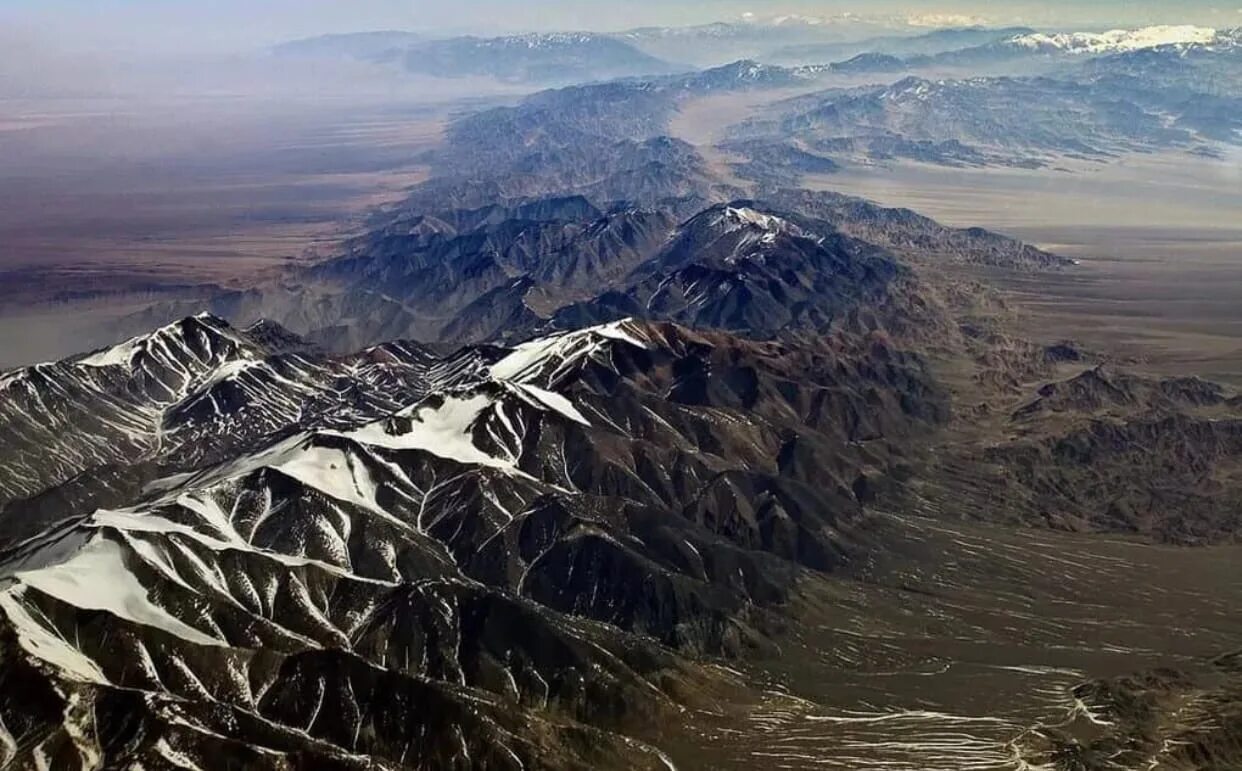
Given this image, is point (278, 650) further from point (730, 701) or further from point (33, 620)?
point (730, 701)

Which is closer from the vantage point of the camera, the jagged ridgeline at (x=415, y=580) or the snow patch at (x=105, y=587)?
the jagged ridgeline at (x=415, y=580)

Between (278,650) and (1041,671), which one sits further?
(1041,671)

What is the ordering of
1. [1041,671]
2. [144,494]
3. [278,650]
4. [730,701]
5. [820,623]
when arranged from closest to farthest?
[278,650] → [730,701] → [1041,671] → [820,623] → [144,494]

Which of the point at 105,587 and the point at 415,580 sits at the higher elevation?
the point at 105,587

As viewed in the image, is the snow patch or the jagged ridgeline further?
the snow patch

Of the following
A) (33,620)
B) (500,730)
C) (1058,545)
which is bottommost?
(1058,545)

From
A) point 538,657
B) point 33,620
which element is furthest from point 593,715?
point 33,620

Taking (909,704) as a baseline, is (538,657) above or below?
above

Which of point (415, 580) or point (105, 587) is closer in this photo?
point (105, 587)

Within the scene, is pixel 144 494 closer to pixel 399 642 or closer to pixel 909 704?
pixel 399 642

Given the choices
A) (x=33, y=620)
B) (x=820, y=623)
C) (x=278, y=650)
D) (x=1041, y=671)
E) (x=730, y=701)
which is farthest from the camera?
(x=820, y=623)
